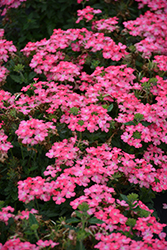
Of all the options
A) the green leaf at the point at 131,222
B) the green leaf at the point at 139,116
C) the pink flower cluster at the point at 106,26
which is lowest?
the green leaf at the point at 131,222

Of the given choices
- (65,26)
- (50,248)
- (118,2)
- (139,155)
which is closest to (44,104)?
(139,155)

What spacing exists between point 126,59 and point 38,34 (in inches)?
56.3

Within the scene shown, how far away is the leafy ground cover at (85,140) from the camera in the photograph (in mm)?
1813

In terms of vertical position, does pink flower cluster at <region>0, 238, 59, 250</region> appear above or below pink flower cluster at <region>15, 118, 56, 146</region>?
below

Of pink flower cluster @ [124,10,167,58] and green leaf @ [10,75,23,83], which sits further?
pink flower cluster @ [124,10,167,58]

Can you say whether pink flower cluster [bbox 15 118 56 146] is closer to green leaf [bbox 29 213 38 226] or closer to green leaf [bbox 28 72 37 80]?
green leaf [bbox 29 213 38 226]

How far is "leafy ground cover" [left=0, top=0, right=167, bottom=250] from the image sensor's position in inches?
71.4

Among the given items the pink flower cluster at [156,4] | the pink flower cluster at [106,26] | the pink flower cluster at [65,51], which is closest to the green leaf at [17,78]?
the pink flower cluster at [65,51]

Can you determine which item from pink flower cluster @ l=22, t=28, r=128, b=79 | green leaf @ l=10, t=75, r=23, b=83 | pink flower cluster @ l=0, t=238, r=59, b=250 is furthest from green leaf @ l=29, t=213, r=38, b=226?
green leaf @ l=10, t=75, r=23, b=83

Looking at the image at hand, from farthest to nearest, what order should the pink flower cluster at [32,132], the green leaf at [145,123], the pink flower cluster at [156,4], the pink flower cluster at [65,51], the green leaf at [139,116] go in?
the pink flower cluster at [156,4] < the pink flower cluster at [65,51] < the green leaf at [145,123] < the green leaf at [139,116] < the pink flower cluster at [32,132]

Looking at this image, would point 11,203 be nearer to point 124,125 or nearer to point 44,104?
point 44,104

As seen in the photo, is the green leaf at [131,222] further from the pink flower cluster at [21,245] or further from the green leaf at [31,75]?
the green leaf at [31,75]

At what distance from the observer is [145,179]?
223 cm

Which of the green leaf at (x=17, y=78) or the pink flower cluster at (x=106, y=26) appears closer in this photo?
the green leaf at (x=17, y=78)
